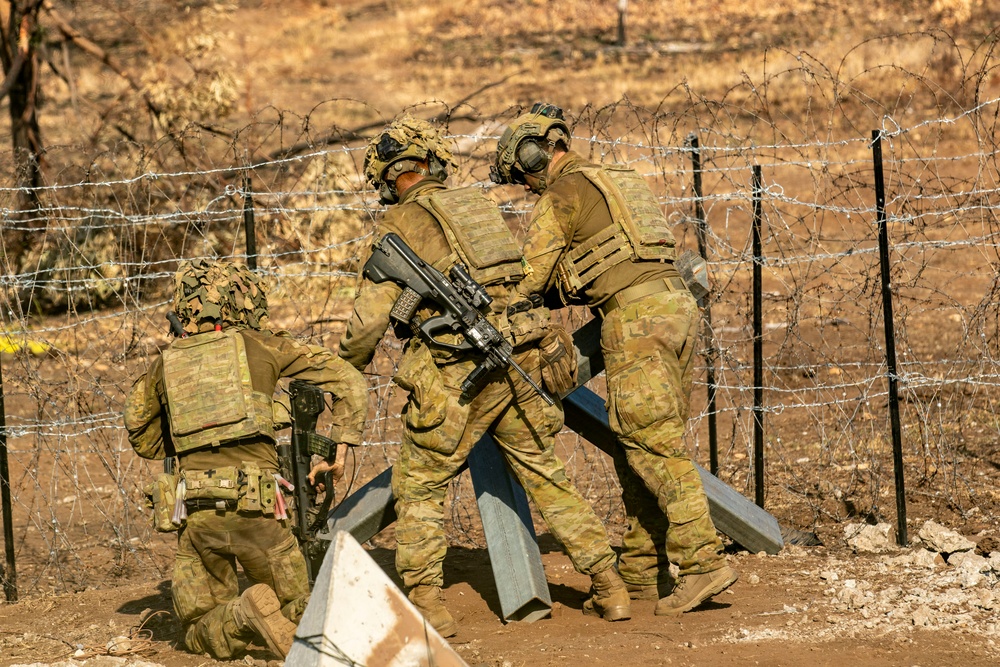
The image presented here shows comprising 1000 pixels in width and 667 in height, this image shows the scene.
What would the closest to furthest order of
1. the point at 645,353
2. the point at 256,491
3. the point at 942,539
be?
the point at 256,491 → the point at 645,353 → the point at 942,539

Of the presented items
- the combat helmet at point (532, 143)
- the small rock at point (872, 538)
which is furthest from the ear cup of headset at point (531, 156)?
the small rock at point (872, 538)

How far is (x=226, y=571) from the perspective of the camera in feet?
17.3

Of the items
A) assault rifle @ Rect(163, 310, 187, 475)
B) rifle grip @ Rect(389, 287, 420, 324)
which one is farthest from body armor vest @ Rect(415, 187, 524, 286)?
assault rifle @ Rect(163, 310, 187, 475)

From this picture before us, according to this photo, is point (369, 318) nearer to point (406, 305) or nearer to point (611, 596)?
point (406, 305)

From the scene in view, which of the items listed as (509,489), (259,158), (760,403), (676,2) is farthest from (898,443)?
(676,2)

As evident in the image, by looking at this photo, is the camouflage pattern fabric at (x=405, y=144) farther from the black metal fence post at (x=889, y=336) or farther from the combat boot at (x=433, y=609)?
the black metal fence post at (x=889, y=336)

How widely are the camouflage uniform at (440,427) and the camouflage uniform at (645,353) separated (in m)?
0.28

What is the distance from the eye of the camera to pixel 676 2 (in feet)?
101

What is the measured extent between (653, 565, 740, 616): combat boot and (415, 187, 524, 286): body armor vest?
4.90 feet

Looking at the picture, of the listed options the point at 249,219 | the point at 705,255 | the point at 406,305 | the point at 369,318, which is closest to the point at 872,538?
the point at 705,255

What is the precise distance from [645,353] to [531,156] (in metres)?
1.02

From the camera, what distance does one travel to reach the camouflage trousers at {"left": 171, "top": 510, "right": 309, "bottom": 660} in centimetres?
511

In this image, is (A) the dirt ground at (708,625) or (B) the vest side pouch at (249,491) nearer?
(A) the dirt ground at (708,625)

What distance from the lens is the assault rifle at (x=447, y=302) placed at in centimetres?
523
